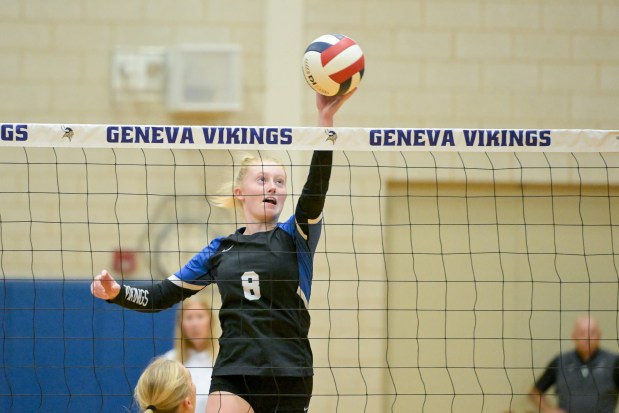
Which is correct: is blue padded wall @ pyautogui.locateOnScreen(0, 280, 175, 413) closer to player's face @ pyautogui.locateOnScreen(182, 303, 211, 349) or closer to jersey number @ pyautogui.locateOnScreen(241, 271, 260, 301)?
player's face @ pyautogui.locateOnScreen(182, 303, 211, 349)

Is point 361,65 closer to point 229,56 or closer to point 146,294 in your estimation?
point 146,294

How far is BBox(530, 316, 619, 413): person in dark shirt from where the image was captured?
7.08 metres

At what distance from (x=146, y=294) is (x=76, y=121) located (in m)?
3.84

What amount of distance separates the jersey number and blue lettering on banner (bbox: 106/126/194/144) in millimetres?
737

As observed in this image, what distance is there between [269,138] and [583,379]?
3.48 meters

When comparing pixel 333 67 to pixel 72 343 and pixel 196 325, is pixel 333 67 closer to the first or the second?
pixel 196 325

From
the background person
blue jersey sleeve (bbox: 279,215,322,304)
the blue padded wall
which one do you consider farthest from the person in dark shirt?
the blue padded wall

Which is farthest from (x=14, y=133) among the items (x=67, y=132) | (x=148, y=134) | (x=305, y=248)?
(x=305, y=248)

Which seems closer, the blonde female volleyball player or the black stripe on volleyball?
the blonde female volleyball player

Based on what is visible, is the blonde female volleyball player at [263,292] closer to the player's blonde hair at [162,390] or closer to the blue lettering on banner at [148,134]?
the blue lettering on banner at [148,134]

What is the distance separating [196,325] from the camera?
696 centimetres

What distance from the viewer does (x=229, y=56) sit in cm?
844

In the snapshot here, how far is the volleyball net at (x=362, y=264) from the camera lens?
327 inches

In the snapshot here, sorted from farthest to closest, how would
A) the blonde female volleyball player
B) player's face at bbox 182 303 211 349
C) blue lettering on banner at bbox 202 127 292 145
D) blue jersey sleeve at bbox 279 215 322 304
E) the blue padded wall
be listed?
1. the blue padded wall
2. player's face at bbox 182 303 211 349
3. blue lettering on banner at bbox 202 127 292 145
4. blue jersey sleeve at bbox 279 215 322 304
5. the blonde female volleyball player
